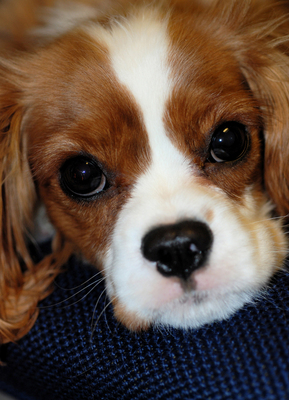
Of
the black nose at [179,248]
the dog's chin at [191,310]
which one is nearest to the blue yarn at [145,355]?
the dog's chin at [191,310]

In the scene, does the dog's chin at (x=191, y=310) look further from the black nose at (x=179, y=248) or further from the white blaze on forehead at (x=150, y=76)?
the white blaze on forehead at (x=150, y=76)

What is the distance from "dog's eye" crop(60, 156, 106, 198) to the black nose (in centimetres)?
33

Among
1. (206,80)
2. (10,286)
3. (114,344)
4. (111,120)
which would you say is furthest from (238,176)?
(10,286)

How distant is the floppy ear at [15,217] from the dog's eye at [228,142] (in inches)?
26.1

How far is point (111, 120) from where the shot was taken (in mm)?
1312

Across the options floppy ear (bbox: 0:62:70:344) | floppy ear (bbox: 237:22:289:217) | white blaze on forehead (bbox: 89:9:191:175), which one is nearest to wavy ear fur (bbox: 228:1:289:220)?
floppy ear (bbox: 237:22:289:217)

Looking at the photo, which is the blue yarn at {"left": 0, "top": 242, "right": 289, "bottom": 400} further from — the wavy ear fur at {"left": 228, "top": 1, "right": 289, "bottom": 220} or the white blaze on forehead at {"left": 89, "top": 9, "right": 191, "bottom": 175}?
the white blaze on forehead at {"left": 89, "top": 9, "right": 191, "bottom": 175}

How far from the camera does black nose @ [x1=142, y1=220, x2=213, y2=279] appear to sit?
1.11m

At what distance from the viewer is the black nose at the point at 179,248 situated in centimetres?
111

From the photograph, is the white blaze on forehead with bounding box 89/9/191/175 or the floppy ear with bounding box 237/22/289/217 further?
the floppy ear with bounding box 237/22/289/217

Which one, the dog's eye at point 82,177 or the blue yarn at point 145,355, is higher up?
the dog's eye at point 82,177

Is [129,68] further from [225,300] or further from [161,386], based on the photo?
[161,386]

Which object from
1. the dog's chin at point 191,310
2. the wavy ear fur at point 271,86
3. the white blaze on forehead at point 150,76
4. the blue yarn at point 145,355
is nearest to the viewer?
the blue yarn at point 145,355

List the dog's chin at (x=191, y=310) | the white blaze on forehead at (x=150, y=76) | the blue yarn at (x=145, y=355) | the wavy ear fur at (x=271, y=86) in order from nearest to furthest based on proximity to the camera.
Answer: the blue yarn at (x=145, y=355) < the dog's chin at (x=191, y=310) < the white blaze on forehead at (x=150, y=76) < the wavy ear fur at (x=271, y=86)
